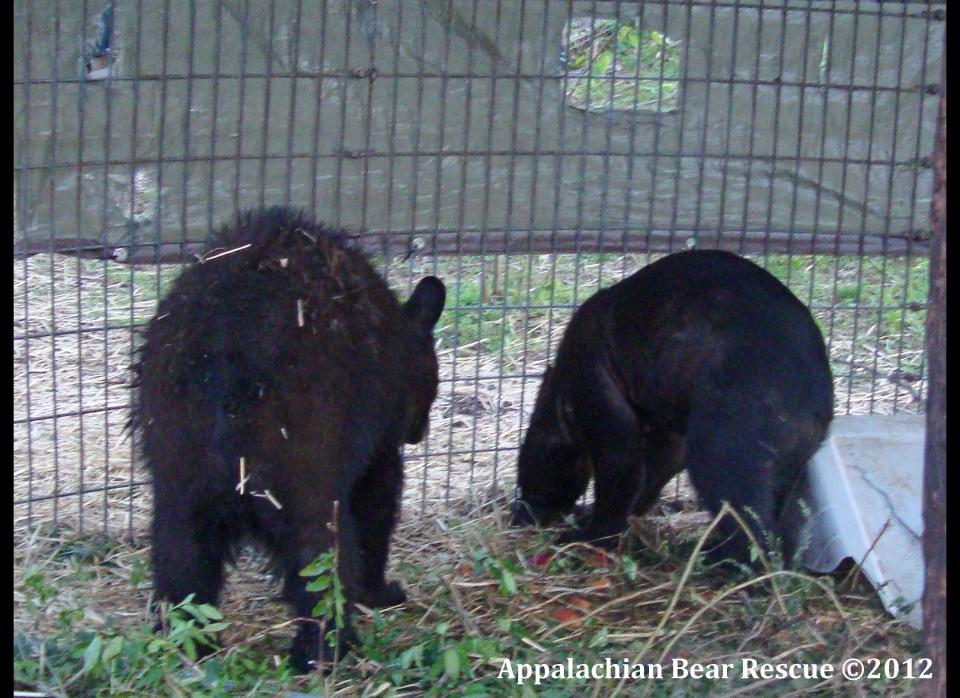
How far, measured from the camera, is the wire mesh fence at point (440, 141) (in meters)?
5.28

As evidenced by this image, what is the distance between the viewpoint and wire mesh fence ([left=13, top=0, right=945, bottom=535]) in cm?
528

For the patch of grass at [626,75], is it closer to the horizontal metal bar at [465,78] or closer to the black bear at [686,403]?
the horizontal metal bar at [465,78]

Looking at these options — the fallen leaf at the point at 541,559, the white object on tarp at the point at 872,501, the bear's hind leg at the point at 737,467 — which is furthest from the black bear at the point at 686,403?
the fallen leaf at the point at 541,559

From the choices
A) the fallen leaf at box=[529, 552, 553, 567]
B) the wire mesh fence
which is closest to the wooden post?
the fallen leaf at box=[529, 552, 553, 567]

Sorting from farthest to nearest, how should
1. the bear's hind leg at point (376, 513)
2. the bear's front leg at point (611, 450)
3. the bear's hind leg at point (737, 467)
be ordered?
the bear's front leg at point (611, 450), the bear's hind leg at point (737, 467), the bear's hind leg at point (376, 513)

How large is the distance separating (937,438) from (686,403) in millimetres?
2232

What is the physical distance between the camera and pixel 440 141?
5.74 meters

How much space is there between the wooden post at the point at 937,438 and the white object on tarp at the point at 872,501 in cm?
186

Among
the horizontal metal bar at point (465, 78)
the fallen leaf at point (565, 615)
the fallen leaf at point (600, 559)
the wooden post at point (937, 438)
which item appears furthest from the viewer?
the fallen leaf at point (600, 559)

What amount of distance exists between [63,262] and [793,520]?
4.97 metres

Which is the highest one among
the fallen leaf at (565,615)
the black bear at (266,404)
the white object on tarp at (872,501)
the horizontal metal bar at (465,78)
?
the horizontal metal bar at (465,78)

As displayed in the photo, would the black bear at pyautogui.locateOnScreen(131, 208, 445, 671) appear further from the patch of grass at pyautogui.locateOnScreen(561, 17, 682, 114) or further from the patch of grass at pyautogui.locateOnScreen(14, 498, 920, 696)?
the patch of grass at pyautogui.locateOnScreen(561, 17, 682, 114)

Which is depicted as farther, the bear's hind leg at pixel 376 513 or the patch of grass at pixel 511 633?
the bear's hind leg at pixel 376 513

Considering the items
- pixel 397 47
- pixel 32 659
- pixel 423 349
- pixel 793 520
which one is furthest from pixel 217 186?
pixel 793 520
